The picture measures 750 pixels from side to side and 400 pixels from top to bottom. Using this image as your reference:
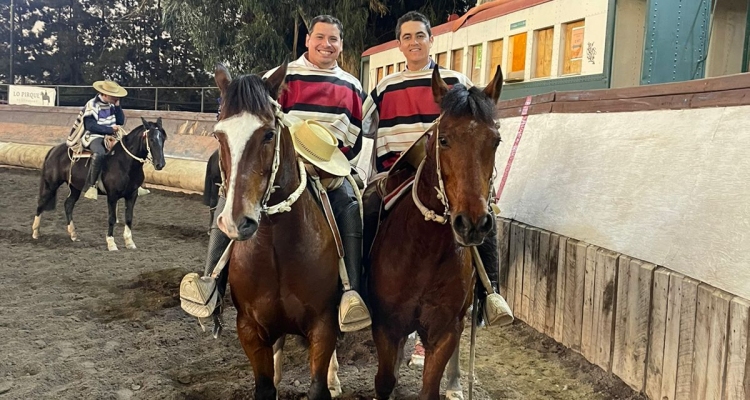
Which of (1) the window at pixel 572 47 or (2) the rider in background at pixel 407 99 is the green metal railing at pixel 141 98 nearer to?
(1) the window at pixel 572 47

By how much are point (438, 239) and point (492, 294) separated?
64 centimetres

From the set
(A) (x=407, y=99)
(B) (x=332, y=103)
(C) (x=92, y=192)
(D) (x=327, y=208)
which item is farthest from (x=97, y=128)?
(D) (x=327, y=208)

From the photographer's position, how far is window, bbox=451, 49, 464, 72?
8.91 metres

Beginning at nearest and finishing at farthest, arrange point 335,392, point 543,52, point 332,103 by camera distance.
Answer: point 332,103 < point 335,392 < point 543,52

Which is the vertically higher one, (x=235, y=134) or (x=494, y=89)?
(x=494, y=89)

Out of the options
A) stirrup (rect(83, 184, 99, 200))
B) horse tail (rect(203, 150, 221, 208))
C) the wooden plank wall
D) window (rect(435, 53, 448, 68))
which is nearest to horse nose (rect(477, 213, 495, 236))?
the wooden plank wall

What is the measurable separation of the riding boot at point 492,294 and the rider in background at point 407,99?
2.30 feet

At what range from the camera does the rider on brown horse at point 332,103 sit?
320 centimetres

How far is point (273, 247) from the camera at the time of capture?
278 cm

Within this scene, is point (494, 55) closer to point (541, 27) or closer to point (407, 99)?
point (541, 27)

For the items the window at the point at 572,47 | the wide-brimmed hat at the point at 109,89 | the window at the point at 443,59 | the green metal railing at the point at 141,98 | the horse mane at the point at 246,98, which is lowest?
the horse mane at the point at 246,98

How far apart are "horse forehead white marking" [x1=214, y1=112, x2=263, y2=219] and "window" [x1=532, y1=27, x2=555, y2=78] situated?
541 centimetres

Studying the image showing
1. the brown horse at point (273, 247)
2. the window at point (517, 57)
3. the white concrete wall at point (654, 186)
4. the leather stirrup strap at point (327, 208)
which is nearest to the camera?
the brown horse at point (273, 247)

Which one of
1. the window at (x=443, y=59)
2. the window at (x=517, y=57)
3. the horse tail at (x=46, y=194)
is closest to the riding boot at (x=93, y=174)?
the horse tail at (x=46, y=194)
